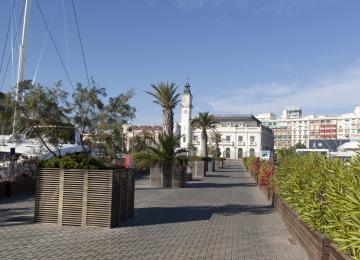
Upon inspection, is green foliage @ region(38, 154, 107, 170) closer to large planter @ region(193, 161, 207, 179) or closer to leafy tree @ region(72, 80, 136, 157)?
leafy tree @ region(72, 80, 136, 157)

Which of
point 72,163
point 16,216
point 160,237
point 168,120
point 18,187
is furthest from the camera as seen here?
point 168,120

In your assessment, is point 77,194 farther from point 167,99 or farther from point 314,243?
point 167,99

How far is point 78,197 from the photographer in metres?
11.1

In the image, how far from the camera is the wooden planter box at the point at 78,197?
432 inches

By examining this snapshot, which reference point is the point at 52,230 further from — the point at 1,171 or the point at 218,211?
the point at 1,171

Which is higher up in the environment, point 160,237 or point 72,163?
point 72,163

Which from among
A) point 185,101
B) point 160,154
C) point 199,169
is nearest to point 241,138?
point 185,101

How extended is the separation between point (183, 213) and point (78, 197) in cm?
435

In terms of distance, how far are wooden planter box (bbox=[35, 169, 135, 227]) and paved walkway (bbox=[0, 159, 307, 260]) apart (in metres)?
0.34

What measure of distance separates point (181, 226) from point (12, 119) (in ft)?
20.7

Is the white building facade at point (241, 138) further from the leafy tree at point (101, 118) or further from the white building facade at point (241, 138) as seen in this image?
the leafy tree at point (101, 118)

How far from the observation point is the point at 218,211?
1528 cm

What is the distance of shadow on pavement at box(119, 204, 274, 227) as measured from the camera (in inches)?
496

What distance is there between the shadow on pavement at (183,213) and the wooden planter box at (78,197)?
32.7 inches
